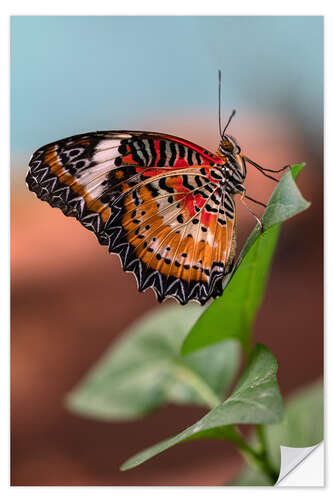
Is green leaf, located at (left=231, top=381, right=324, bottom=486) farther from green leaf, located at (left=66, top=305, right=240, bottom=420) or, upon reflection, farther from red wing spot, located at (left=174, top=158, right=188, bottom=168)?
red wing spot, located at (left=174, top=158, right=188, bottom=168)

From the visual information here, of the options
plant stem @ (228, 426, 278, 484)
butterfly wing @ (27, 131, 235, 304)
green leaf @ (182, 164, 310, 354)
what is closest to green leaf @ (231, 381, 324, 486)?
plant stem @ (228, 426, 278, 484)

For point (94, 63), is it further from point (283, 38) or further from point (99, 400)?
point (99, 400)

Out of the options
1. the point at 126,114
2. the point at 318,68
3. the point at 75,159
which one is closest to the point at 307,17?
the point at 318,68

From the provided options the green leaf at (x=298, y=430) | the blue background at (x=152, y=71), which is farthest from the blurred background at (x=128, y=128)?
the green leaf at (x=298, y=430)

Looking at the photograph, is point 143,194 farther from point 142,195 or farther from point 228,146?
point 228,146

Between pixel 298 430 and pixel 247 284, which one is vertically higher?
pixel 247 284

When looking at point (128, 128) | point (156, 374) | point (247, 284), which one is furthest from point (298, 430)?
point (128, 128)

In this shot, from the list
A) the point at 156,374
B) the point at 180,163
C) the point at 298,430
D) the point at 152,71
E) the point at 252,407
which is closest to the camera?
the point at 252,407
